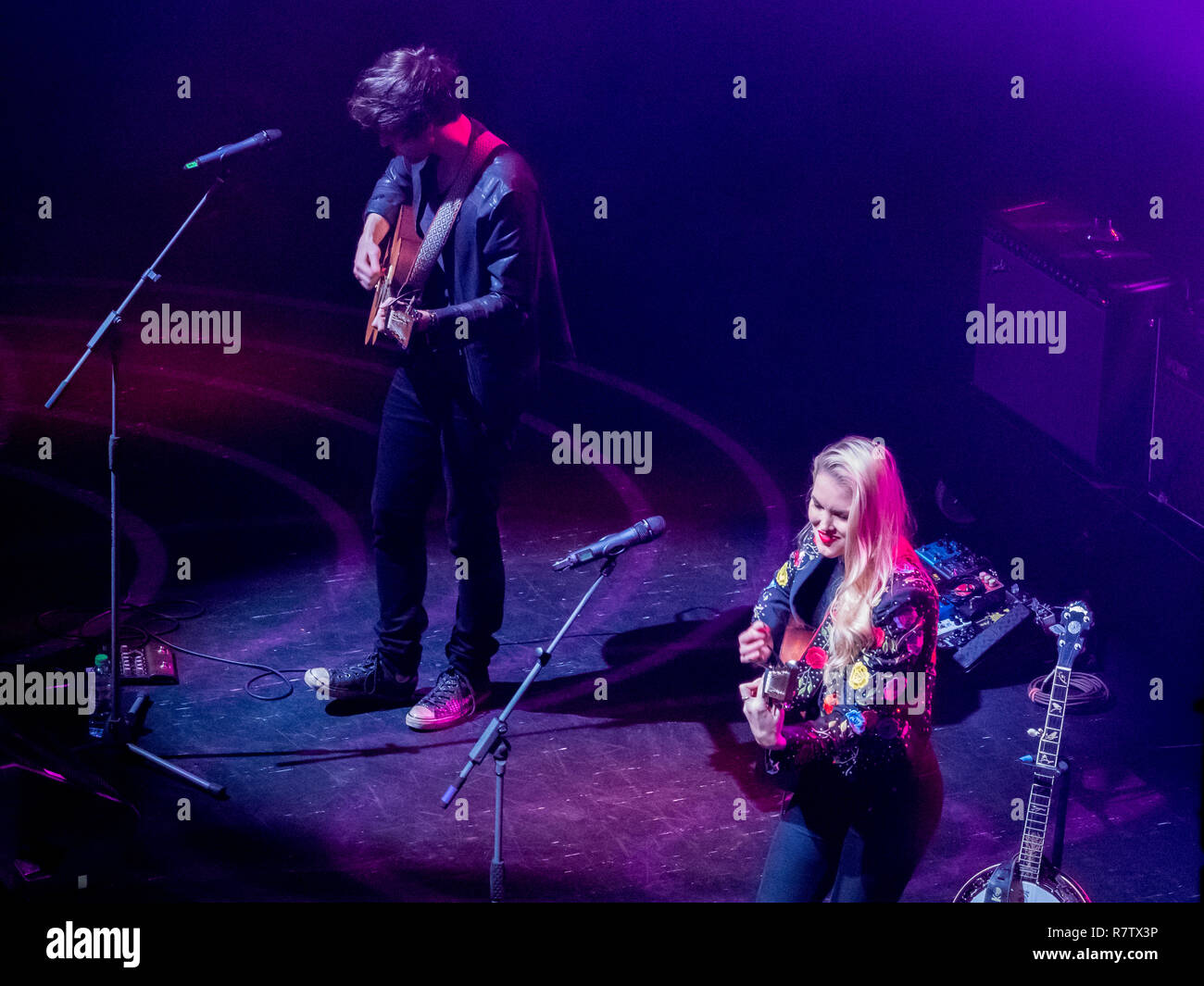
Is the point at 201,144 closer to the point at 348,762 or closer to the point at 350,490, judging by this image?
the point at 350,490

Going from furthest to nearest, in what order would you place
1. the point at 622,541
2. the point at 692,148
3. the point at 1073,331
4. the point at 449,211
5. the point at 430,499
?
the point at 692,148
the point at 1073,331
the point at 430,499
the point at 449,211
the point at 622,541

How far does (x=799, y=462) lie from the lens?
7.64 meters

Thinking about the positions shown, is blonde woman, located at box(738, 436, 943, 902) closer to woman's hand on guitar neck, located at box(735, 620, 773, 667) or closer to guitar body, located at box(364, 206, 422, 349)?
woman's hand on guitar neck, located at box(735, 620, 773, 667)

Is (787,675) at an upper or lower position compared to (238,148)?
lower

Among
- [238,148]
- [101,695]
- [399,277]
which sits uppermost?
[238,148]

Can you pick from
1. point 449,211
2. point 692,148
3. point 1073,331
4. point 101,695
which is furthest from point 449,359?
point 692,148

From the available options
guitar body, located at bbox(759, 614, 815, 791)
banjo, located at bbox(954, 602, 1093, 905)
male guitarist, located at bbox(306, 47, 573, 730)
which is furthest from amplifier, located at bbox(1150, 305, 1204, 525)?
guitar body, located at bbox(759, 614, 815, 791)

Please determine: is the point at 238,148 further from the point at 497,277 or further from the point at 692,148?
the point at 692,148

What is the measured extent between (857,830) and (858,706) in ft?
1.09

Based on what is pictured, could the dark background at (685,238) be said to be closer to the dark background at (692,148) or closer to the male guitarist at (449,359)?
the dark background at (692,148)

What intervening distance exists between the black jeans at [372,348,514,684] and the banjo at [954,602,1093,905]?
6.53 ft

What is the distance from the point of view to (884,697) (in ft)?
11.1

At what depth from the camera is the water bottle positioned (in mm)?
Result: 4949

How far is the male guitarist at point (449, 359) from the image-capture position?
479cm
